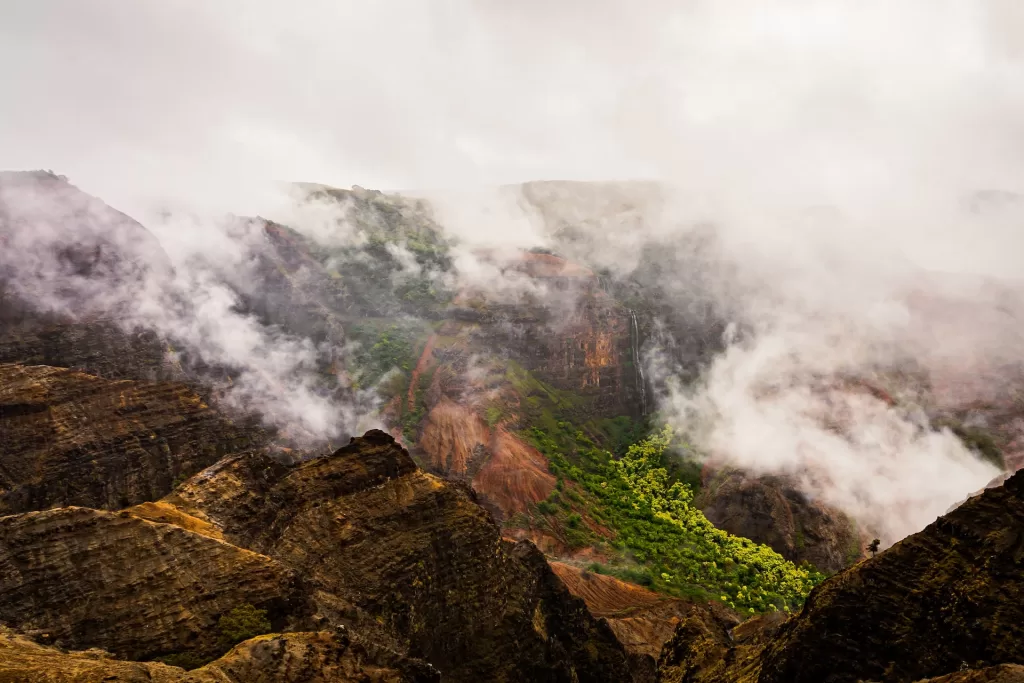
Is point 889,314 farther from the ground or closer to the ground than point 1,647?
farther from the ground

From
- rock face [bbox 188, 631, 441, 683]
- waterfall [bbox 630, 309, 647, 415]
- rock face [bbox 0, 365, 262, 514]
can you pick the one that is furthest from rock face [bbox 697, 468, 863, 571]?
rock face [bbox 188, 631, 441, 683]

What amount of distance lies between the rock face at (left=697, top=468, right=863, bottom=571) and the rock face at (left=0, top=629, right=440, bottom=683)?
2649 inches

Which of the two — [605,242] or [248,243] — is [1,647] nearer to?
[248,243]

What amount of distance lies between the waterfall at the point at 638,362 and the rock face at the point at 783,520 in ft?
90.5

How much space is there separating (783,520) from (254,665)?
7392 cm

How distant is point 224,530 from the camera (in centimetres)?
2270

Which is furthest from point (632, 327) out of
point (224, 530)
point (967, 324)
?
point (224, 530)

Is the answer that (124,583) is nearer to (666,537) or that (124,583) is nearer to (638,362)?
(666,537)

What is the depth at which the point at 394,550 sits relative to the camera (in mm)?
25125

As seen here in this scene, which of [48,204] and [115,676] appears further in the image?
[48,204]

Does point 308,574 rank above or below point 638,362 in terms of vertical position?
below

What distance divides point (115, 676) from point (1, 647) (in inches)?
106

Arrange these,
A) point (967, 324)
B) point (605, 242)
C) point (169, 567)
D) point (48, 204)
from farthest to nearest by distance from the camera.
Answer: point (605, 242), point (967, 324), point (48, 204), point (169, 567)

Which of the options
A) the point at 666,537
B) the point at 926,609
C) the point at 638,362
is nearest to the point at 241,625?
the point at 926,609
